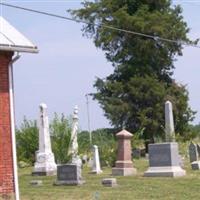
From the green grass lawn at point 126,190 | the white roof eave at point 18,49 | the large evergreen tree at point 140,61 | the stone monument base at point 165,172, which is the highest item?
the large evergreen tree at point 140,61

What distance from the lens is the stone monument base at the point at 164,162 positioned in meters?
21.1

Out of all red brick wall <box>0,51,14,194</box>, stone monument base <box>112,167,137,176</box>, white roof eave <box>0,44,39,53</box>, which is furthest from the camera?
stone monument base <box>112,167,137,176</box>

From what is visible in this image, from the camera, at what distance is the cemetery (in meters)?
13.9

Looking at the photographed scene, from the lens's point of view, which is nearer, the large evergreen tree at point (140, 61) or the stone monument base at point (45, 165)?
the stone monument base at point (45, 165)

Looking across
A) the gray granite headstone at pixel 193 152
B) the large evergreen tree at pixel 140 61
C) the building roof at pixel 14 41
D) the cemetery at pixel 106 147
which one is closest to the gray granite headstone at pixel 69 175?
the cemetery at pixel 106 147

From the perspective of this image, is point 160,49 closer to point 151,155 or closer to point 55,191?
point 151,155

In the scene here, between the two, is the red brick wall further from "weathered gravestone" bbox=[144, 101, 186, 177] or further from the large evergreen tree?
the large evergreen tree

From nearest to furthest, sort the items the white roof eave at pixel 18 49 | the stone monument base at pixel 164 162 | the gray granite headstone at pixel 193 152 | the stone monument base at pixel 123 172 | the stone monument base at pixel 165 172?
the white roof eave at pixel 18 49, the stone monument base at pixel 165 172, the stone monument base at pixel 164 162, the stone monument base at pixel 123 172, the gray granite headstone at pixel 193 152

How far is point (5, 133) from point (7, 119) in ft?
1.05

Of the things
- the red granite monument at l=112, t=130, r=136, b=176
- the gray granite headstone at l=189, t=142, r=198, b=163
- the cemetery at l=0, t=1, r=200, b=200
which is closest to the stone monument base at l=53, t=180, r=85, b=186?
the cemetery at l=0, t=1, r=200, b=200

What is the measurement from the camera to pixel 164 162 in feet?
70.0

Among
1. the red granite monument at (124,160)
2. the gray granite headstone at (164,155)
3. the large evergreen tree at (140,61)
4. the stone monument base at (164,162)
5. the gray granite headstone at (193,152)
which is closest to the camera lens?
the stone monument base at (164,162)

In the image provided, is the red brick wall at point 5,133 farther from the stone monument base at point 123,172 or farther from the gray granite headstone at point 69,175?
the stone monument base at point 123,172

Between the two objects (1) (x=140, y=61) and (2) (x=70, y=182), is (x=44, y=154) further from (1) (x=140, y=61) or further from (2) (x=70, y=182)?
(1) (x=140, y=61)
